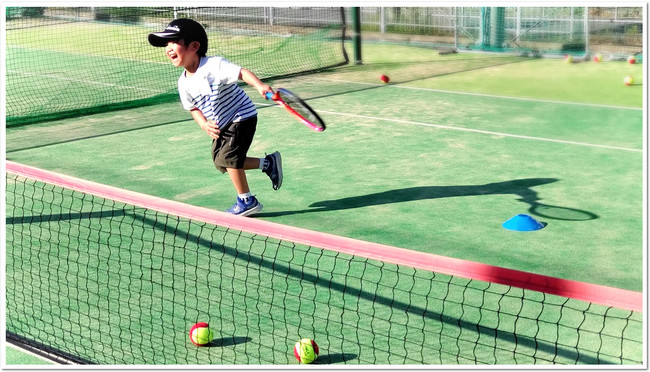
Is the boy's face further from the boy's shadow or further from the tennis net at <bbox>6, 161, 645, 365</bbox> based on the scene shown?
the boy's shadow

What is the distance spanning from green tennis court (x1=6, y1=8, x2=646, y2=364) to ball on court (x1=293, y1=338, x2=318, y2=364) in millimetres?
112

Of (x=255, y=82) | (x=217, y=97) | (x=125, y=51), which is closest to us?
(x=255, y=82)

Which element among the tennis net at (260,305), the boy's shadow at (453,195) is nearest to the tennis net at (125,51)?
the boy's shadow at (453,195)

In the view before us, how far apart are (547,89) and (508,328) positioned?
33.3 feet

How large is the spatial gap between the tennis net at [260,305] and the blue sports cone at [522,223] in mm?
1296

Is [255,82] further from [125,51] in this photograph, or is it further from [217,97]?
[125,51]

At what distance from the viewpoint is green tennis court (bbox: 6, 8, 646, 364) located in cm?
585

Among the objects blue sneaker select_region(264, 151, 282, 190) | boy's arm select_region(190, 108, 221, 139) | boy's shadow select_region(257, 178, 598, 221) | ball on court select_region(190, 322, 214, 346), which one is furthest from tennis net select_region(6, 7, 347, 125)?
ball on court select_region(190, 322, 214, 346)

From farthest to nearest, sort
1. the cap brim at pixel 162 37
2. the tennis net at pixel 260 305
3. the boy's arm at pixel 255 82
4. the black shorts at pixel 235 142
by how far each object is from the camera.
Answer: the black shorts at pixel 235 142
the cap brim at pixel 162 37
the boy's arm at pixel 255 82
the tennis net at pixel 260 305

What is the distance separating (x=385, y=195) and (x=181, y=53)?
245cm

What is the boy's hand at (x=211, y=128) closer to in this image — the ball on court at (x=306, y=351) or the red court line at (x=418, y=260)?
the red court line at (x=418, y=260)

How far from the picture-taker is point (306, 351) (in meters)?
5.30

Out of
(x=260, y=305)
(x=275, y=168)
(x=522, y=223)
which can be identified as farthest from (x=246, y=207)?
(x=522, y=223)

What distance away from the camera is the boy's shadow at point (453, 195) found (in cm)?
830
